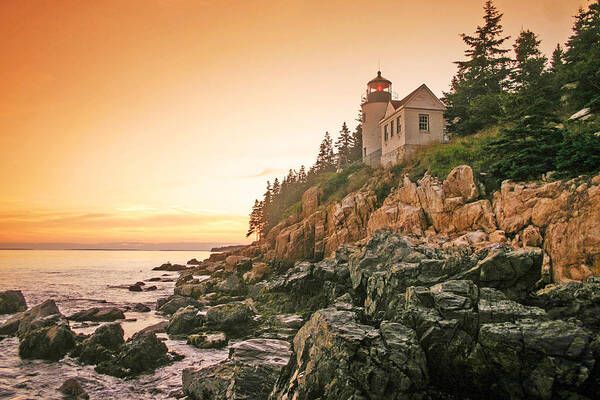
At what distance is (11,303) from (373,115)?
41.0 metres

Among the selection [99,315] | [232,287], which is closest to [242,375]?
[99,315]

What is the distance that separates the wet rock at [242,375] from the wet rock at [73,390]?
347 cm

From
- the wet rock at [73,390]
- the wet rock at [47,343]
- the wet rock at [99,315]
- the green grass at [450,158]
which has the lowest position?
the wet rock at [99,315]

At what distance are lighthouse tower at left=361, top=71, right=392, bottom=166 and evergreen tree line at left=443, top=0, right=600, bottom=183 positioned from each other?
804cm

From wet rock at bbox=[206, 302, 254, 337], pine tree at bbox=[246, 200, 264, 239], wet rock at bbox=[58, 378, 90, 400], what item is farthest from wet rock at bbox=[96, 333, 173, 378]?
pine tree at bbox=[246, 200, 264, 239]

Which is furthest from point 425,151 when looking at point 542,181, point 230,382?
point 230,382

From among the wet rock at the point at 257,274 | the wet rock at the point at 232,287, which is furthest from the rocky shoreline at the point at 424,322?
the wet rock at the point at 257,274

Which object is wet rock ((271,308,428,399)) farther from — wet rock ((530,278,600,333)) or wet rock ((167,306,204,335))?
wet rock ((167,306,204,335))

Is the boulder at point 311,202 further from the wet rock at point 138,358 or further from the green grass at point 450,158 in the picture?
the wet rock at point 138,358

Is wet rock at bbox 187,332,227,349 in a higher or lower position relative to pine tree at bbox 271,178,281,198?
lower

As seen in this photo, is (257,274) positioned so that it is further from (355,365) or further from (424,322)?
(355,365)

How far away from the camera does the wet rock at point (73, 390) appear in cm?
1032

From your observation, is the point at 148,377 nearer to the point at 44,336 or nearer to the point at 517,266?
the point at 44,336

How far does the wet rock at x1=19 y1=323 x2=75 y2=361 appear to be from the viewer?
13555 millimetres
